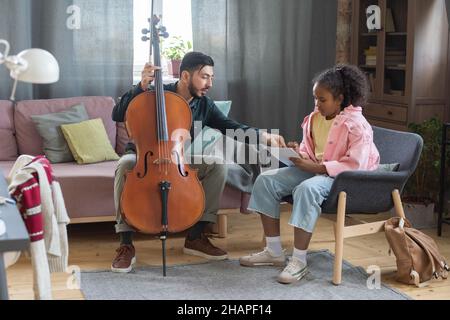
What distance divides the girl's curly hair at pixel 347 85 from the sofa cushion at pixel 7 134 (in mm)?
1825

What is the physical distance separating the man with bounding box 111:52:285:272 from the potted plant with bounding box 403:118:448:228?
45.3 inches

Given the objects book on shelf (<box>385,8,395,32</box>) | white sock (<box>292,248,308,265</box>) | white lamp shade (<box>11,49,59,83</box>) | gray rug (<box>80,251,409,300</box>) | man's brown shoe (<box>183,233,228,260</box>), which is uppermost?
book on shelf (<box>385,8,395,32</box>)

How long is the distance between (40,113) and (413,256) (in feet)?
7.33

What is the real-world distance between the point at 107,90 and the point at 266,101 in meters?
1.12

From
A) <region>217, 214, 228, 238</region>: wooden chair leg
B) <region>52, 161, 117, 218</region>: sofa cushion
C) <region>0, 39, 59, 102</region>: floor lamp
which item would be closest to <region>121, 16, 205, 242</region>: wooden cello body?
<region>52, 161, 117, 218</region>: sofa cushion

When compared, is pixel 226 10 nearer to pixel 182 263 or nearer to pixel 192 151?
pixel 192 151

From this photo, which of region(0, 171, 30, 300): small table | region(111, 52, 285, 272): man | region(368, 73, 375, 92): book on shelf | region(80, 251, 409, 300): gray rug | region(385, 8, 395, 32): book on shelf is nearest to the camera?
region(0, 171, 30, 300): small table

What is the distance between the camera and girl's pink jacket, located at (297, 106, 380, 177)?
127 inches

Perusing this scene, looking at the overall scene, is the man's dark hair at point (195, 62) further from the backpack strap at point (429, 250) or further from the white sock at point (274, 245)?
the backpack strap at point (429, 250)

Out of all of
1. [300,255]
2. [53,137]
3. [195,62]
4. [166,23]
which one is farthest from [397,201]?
[166,23]

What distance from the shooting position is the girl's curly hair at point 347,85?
331 cm

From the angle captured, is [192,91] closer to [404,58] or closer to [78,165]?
[78,165]

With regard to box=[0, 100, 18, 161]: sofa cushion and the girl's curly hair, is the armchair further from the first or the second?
box=[0, 100, 18, 161]: sofa cushion
